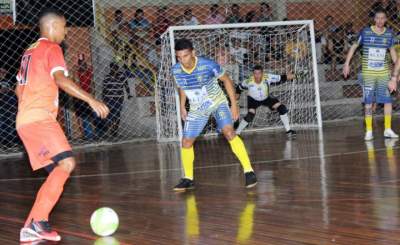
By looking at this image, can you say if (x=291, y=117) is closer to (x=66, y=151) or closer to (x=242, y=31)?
(x=242, y=31)

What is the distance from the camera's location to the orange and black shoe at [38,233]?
518 cm

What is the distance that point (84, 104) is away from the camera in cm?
1518

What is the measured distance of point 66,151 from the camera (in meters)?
5.22

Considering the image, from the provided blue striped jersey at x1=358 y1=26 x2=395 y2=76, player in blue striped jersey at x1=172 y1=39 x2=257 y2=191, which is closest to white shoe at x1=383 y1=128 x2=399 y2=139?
blue striped jersey at x1=358 y1=26 x2=395 y2=76

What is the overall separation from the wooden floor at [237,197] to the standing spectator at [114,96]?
11.6 feet

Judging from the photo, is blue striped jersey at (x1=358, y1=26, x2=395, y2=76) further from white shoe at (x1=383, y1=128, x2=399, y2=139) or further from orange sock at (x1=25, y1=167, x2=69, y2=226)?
orange sock at (x1=25, y1=167, x2=69, y2=226)

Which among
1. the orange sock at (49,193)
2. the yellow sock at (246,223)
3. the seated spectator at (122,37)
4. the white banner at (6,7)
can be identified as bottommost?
the yellow sock at (246,223)

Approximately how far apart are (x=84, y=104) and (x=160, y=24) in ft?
9.22

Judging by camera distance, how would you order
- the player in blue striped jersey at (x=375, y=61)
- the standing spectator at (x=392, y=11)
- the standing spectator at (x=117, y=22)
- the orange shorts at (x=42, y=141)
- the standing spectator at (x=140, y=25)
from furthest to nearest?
the standing spectator at (x=392, y=11) < the standing spectator at (x=140, y=25) < the standing spectator at (x=117, y=22) < the player in blue striped jersey at (x=375, y=61) < the orange shorts at (x=42, y=141)

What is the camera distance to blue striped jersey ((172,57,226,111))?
24.2 feet

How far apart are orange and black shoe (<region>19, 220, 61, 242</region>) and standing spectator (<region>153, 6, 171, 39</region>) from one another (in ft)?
37.0

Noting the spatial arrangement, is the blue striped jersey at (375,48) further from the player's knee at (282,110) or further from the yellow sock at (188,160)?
the yellow sock at (188,160)

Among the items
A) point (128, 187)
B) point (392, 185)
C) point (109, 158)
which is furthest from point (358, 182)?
point (109, 158)

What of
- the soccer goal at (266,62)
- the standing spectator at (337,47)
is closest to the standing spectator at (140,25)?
the soccer goal at (266,62)
